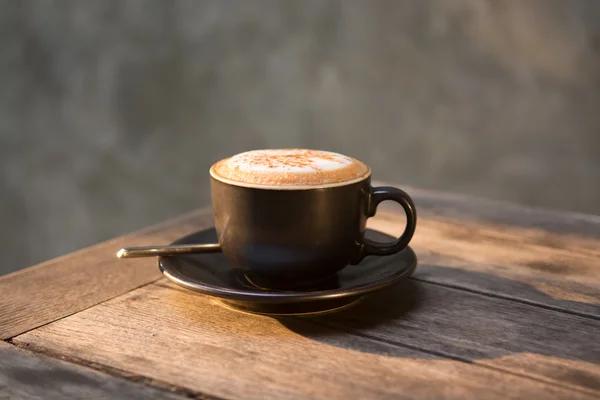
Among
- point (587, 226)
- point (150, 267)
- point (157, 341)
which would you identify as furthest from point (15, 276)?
point (587, 226)

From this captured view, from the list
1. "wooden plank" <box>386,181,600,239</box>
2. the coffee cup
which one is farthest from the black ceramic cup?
"wooden plank" <box>386,181,600,239</box>

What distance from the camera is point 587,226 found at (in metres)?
0.99

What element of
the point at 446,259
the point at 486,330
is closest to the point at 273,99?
the point at 446,259

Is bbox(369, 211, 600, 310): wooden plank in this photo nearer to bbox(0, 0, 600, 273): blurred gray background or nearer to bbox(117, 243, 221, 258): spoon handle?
bbox(117, 243, 221, 258): spoon handle

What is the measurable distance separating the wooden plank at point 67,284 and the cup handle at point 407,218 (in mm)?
239

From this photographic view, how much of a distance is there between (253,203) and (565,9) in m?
1.52

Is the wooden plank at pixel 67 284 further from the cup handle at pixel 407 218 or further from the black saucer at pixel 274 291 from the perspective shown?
the cup handle at pixel 407 218

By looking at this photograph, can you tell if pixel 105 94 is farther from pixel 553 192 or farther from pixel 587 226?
pixel 587 226

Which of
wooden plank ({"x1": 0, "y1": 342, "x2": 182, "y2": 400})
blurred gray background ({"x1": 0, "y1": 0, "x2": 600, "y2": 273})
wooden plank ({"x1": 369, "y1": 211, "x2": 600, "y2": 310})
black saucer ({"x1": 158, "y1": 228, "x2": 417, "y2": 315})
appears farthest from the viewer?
blurred gray background ({"x1": 0, "y1": 0, "x2": 600, "y2": 273})

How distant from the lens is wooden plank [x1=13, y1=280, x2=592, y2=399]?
0.51 meters

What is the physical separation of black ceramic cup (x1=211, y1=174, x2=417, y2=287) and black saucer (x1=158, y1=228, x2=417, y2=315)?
23mm

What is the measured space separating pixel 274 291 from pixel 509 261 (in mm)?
325

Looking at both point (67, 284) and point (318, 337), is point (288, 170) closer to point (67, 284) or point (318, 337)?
point (318, 337)

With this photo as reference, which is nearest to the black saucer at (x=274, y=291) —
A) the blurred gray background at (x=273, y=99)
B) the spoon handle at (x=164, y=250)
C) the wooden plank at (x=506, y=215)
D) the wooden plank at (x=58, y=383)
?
the spoon handle at (x=164, y=250)
